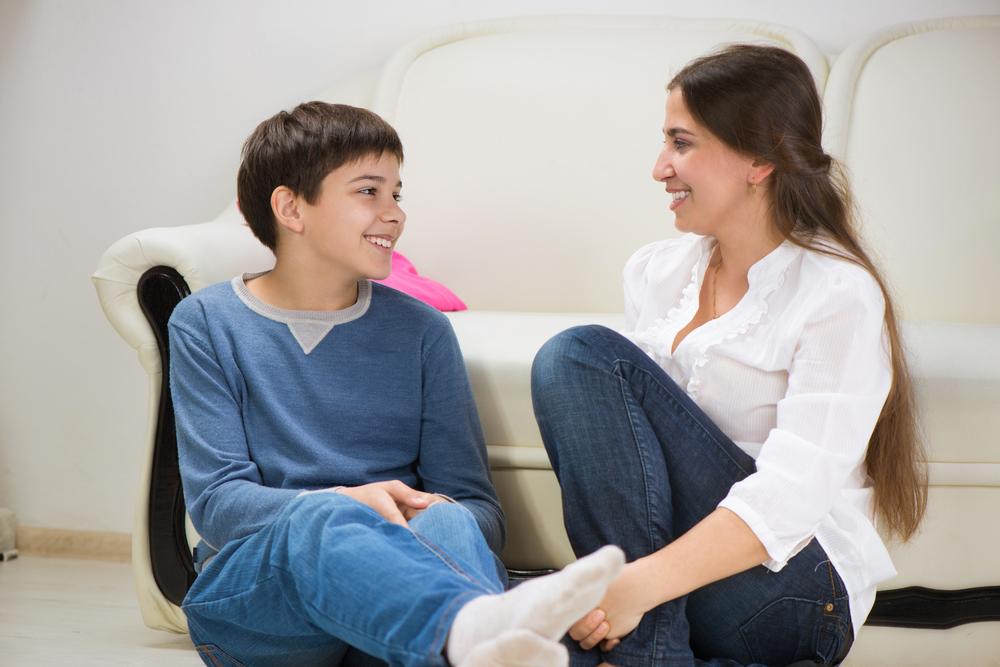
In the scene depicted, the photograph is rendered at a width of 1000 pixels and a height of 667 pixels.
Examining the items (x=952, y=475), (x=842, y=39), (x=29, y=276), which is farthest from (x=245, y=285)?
(x=842, y=39)

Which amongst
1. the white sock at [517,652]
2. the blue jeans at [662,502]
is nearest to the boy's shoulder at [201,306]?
the blue jeans at [662,502]

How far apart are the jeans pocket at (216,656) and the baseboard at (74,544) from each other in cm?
115

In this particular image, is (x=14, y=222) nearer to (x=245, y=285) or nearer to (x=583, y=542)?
(x=245, y=285)

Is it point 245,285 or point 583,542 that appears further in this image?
point 245,285

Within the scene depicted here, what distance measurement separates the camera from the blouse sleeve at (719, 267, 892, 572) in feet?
3.40

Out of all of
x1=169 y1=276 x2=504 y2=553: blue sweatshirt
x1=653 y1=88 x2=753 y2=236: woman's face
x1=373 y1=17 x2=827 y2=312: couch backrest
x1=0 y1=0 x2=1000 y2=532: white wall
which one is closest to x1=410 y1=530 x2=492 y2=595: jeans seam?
x1=169 y1=276 x2=504 y2=553: blue sweatshirt

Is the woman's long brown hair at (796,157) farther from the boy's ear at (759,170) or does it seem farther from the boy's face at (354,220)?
the boy's face at (354,220)

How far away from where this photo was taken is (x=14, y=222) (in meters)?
2.25

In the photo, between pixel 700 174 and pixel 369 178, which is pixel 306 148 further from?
pixel 700 174

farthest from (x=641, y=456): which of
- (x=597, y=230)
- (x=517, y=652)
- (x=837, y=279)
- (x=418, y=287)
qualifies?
(x=597, y=230)

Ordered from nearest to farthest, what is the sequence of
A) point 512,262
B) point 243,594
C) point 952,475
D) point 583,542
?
point 243,594
point 583,542
point 952,475
point 512,262

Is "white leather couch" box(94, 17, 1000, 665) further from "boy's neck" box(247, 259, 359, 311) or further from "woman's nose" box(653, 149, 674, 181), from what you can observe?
"woman's nose" box(653, 149, 674, 181)

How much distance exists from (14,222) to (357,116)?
1.24 m

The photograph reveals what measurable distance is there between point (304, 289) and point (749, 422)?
0.55 meters
